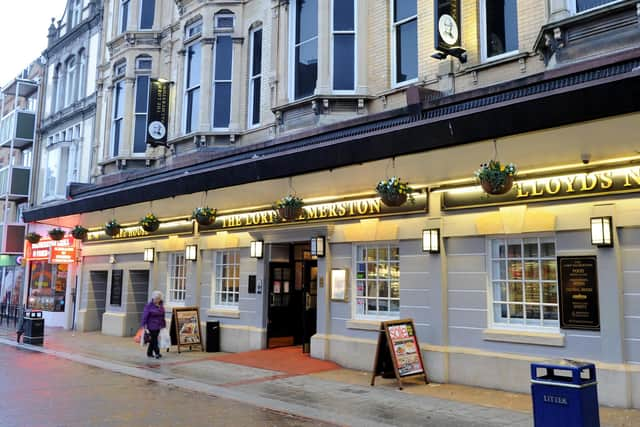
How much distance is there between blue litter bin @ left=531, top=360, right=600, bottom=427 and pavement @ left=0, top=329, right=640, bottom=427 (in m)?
2.21

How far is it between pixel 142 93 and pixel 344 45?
10262 mm

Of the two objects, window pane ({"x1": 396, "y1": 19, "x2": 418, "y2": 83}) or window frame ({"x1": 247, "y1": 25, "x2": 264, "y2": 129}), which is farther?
window frame ({"x1": 247, "y1": 25, "x2": 264, "y2": 129})

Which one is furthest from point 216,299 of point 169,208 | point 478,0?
point 478,0

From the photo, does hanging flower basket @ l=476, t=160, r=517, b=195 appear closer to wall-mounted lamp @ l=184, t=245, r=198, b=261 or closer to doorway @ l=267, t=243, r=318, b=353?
doorway @ l=267, t=243, r=318, b=353

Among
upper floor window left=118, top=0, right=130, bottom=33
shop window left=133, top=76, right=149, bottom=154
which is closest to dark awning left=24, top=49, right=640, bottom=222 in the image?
shop window left=133, top=76, right=149, bottom=154

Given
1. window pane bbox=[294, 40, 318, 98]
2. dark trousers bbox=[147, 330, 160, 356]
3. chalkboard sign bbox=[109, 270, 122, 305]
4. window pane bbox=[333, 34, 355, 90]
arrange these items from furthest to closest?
chalkboard sign bbox=[109, 270, 122, 305]
window pane bbox=[294, 40, 318, 98]
dark trousers bbox=[147, 330, 160, 356]
window pane bbox=[333, 34, 355, 90]

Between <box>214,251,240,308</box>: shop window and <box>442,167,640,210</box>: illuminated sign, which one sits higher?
<box>442,167,640,210</box>: illuminated sign

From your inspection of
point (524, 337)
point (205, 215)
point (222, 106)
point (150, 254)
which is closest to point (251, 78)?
point (222, 106)

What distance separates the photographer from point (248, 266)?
51.2ft

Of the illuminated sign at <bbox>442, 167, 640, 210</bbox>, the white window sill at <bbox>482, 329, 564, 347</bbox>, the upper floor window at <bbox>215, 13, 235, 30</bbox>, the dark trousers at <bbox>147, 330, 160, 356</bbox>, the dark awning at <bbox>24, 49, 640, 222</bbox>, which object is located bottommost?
the dark trousers at <bbox>147, 330, 160, 356</bbox>

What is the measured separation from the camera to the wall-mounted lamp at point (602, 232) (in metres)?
9.06

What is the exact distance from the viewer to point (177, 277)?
18578 mm

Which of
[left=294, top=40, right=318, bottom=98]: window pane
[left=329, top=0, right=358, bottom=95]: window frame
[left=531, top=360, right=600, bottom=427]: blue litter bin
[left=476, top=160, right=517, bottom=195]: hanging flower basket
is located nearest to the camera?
[left=531, top=360, right=600, bottom=427]: blue litter bin

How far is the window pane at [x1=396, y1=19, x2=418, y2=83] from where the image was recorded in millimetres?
13125
